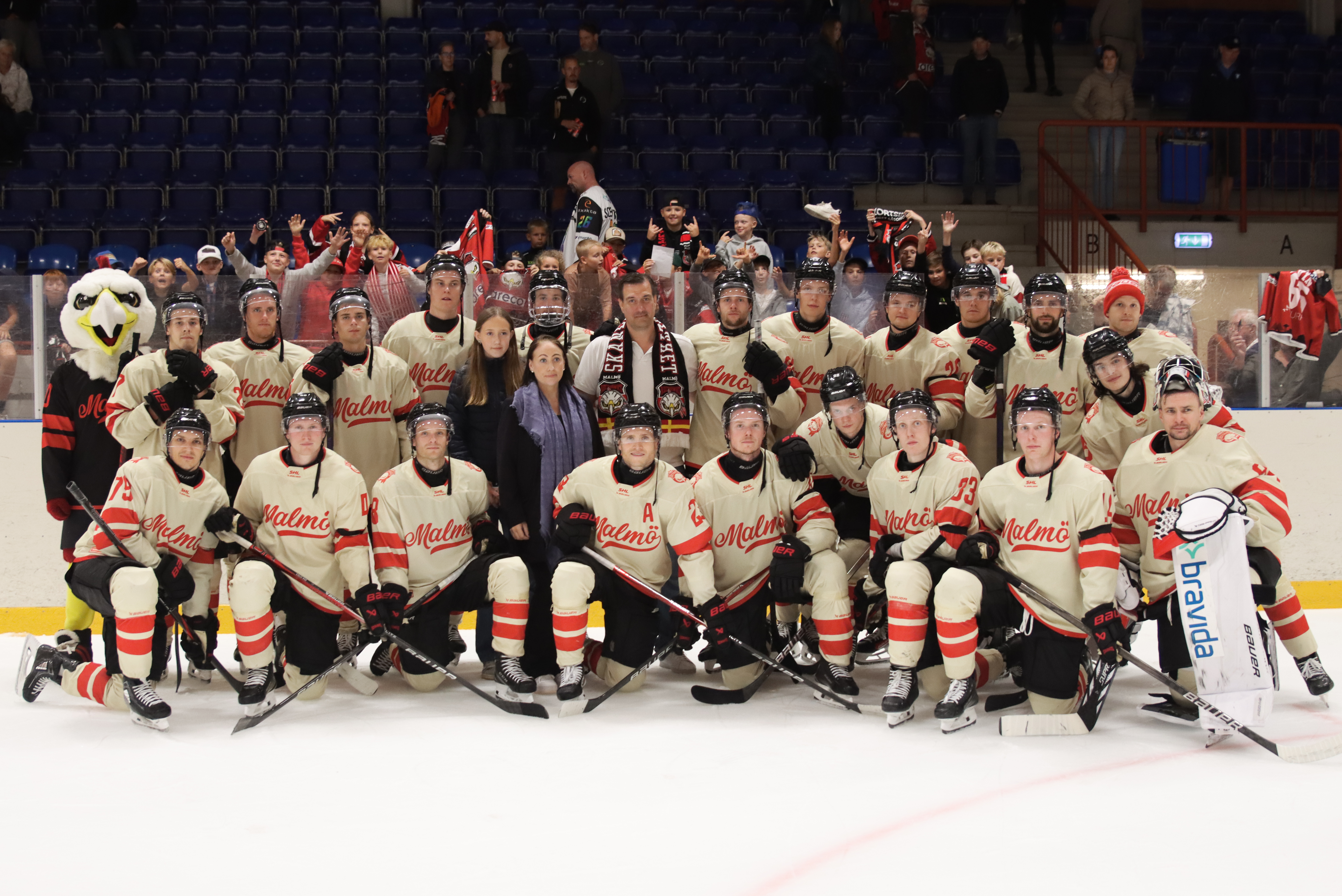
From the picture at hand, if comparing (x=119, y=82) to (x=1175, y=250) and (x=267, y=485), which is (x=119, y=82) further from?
(x=1175, y=250)

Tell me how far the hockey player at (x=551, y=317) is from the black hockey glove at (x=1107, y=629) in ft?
6.82

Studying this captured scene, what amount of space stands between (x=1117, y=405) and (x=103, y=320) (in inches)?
148

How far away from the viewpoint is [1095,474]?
3887mm

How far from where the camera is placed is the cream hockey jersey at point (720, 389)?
4.71 m

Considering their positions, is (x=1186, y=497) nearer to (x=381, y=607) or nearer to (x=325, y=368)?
(x=381, y=607)

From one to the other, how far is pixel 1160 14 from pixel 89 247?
1023cm

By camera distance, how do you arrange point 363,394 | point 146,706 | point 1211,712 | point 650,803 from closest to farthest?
point 650,803 < point 1211,712 < point 146,706 < point 363,394

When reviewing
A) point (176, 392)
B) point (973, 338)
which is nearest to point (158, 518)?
point (176, 392)

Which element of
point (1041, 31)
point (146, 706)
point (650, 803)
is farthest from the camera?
point (1041, 31)

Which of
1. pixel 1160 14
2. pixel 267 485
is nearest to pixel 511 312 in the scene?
pixel 267 485

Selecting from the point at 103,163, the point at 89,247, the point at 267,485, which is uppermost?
the point at 103,163

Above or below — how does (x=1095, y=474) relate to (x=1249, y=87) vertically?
below

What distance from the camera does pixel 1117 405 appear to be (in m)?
4.43

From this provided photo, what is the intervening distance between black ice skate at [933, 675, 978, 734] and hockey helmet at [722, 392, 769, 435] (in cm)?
A: 110
